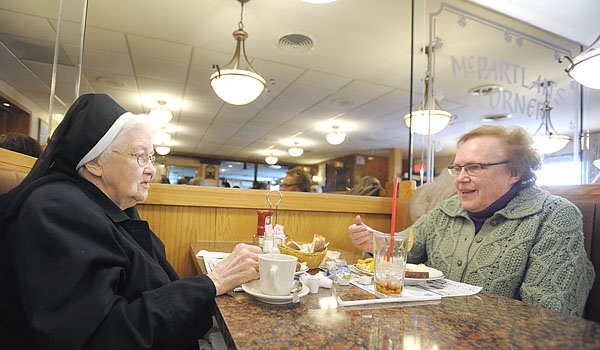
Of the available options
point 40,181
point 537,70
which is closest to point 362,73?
point 537,70

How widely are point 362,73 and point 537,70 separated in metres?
2.13

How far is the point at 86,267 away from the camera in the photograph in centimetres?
69

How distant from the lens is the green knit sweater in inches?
41.9

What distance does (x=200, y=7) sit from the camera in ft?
10.2

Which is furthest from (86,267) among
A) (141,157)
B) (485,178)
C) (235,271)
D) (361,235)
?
(485,178)

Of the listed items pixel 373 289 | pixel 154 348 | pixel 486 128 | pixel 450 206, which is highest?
pixel 486 128

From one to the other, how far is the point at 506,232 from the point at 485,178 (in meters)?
0.25

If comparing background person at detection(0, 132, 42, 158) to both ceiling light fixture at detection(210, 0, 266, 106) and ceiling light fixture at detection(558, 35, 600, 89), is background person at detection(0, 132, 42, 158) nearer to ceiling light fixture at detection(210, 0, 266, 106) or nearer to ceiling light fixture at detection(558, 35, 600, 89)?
ceiling light fixture at detection(210, 0, 266, 106)

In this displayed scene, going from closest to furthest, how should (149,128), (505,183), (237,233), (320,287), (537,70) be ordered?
1. (320,287)
2. (149,128)
3. (505,183)
4. (237,233)
5. (537,70)

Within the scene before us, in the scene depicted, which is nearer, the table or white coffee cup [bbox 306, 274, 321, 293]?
the table

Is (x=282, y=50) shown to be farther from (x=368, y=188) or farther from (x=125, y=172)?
(x=125, y=172)

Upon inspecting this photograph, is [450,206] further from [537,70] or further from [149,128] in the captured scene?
[537,70]

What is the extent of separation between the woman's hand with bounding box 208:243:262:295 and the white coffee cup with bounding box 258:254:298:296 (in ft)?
0.25

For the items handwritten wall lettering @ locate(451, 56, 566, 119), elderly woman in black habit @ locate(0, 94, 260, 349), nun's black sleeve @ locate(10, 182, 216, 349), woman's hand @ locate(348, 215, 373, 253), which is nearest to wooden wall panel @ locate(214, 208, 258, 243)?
woman's hand @ locate(348, 215, 373, 253)
